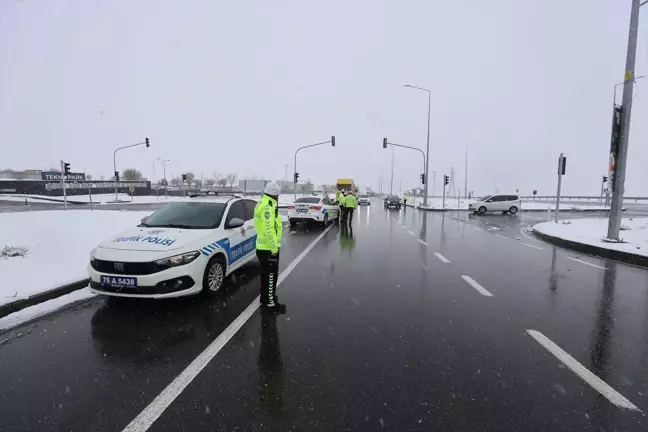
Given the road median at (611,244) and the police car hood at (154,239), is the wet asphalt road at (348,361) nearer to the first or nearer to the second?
the police car hood at (154,239)

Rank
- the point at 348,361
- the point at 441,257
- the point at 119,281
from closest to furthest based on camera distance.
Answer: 1. the point at 348,361
2. the point at 119,281
3. the point at 441,257

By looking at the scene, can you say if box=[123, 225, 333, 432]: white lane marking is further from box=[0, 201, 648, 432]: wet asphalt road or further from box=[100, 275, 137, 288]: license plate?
box=[100, 275, 137, 288]: license plate

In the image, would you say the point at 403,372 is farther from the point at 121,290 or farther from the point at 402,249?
the point at 402,249

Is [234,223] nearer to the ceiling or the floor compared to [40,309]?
nearer to the ceiling

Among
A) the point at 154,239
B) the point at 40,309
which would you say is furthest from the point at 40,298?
the point at 154,239

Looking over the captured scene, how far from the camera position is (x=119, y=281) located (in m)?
4.80

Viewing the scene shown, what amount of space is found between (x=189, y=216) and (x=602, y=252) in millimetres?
11305

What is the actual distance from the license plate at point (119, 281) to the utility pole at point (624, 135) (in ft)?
43.9

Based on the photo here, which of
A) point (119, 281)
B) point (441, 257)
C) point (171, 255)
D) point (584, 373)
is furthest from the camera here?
point (441, 257)

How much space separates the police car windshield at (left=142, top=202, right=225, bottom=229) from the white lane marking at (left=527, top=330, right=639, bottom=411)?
5.24m

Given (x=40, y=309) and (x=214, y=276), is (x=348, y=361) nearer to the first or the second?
(x=214, y=276)

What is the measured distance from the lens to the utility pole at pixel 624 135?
34.8 ft

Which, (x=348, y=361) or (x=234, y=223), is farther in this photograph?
(x=234, y=223)

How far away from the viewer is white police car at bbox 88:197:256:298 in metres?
4.81
